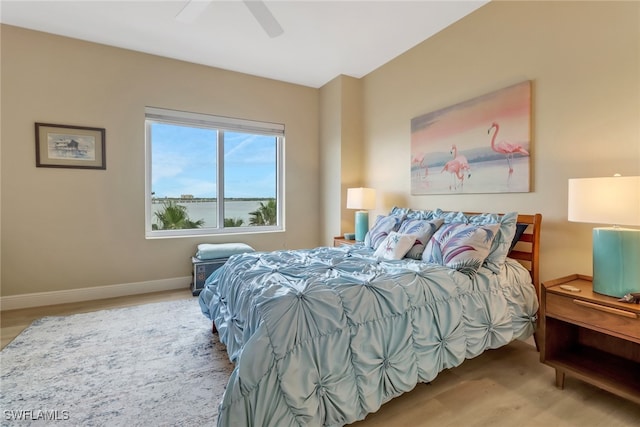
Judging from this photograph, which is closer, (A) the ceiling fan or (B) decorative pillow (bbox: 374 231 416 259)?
(A) the ceiling fan

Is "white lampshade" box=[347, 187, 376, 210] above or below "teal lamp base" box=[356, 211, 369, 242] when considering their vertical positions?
above

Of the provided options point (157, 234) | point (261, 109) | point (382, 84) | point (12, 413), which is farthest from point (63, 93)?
point (382, 84)

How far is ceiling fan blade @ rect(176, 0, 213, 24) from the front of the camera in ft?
7.38

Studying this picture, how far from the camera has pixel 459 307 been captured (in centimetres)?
182

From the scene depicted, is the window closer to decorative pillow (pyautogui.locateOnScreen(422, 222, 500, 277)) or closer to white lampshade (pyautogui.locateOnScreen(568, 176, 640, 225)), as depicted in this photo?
decorative pillow (pyautogui.locateOnScreen(422, 222, 500, 277))

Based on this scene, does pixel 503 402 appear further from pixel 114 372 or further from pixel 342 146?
pixel 342 146

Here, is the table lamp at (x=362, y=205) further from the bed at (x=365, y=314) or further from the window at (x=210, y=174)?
the window at (x=210, y=174)

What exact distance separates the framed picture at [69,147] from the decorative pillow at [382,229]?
3.07 metres

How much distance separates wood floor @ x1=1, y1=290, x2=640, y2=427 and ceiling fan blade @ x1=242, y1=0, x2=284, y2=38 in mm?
2629

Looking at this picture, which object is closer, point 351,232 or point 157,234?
point 157,234

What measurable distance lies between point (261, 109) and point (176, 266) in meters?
2.38

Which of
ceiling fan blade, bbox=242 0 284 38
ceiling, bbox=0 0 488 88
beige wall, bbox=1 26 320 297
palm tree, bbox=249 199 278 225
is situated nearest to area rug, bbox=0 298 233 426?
beige wall, bbox=1 26 320 297

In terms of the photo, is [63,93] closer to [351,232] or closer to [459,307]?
→ [351,232]

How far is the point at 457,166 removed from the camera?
2934 millimetres
